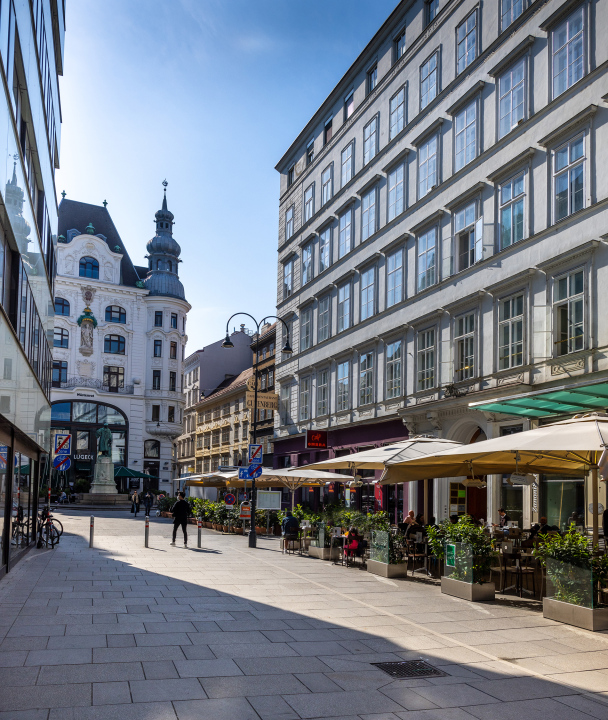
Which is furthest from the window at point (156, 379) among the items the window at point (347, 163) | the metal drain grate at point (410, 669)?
the metal drain grate at point (410, 669)

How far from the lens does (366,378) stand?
34062 mm

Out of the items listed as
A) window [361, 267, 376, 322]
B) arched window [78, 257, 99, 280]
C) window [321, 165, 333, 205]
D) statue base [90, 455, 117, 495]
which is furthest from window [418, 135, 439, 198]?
arched window [78, 257, 99, 280]

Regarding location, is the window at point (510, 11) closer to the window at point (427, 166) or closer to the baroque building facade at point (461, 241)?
the baroque building facade at point (461, 241)

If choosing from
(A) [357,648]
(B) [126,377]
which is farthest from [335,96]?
(B) [126,377]

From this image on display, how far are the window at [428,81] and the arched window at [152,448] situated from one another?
2049 inches

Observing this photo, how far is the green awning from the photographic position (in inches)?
659

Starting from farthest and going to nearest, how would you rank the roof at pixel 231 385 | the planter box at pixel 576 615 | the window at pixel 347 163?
the roof at pixel 231 385 → the window at pixel 347 163 → the planter box at pixel 576 615

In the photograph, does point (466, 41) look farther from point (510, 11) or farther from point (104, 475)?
point (104, 475)

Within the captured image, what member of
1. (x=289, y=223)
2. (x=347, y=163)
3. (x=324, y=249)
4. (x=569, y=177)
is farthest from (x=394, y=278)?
(x=289, y=223)

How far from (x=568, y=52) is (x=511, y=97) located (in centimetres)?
277

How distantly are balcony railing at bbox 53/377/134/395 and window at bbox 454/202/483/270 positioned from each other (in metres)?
51.5

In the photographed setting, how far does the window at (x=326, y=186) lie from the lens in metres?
40.3

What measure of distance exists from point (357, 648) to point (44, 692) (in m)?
3.98

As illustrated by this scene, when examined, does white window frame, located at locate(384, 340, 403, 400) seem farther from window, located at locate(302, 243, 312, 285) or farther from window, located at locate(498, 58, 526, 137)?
window, located at locate(302, 243, 312, 285)
